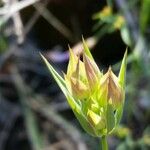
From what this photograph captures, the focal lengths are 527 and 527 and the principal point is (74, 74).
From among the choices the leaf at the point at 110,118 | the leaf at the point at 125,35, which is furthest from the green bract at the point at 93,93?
the leaf at the point at 125,35

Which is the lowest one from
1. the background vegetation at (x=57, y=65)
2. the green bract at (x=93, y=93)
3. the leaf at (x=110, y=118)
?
the background vegetation at (x=57, y=65)

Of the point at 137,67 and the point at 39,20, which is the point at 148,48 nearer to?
the point at 137,67

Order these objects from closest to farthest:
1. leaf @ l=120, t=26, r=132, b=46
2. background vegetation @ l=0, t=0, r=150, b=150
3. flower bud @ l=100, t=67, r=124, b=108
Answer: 1. flower bud @ l=100, t=67, r=124, b=108
2. leaf @ l=120, t=26, r=132, b=46
3. background vegetation @ l=0, t=0, r=150, b=150

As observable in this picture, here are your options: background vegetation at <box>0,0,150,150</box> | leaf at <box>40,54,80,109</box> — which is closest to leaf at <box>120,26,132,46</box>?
background vegetation at <box>0,0,150,150</box>

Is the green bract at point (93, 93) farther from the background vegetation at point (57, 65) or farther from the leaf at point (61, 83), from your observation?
the background vegetation at point (57, 65)

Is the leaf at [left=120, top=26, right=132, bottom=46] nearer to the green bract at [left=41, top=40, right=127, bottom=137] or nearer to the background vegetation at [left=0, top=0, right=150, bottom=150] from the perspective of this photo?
the background vegetation at [left=0, top=0, right=150, bottom=150]

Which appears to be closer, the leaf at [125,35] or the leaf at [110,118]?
the leaf at [110,118]

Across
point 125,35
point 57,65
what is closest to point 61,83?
point 125,35

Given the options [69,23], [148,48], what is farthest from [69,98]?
[69,23]

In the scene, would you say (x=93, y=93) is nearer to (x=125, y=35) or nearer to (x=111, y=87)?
(x=111, y=87)
